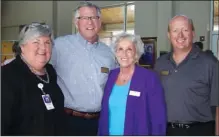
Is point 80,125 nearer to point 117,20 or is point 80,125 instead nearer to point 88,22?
point 88,22

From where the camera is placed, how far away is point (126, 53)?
2.22 metres

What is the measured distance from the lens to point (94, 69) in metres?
2.54

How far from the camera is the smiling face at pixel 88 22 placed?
2.53 metres

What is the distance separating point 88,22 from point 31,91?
98cm

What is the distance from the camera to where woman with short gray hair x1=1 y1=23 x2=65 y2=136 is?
66.4 inches

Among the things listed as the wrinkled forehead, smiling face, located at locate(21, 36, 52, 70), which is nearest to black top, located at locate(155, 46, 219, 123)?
the wrinkled forehead

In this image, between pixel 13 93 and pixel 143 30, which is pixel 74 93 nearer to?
pixel 13 93

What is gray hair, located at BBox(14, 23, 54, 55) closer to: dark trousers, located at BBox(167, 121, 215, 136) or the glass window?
dark trousers, located at BBox(167, 121, 215, 136)

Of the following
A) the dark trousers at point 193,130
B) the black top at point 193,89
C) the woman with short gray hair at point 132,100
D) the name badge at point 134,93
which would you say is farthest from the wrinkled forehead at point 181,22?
the dark trousers at point 193,130

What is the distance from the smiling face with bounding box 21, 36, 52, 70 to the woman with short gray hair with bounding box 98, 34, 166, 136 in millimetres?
620

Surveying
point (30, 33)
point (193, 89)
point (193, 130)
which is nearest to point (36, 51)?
point (30, 33)

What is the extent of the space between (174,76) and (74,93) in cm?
89

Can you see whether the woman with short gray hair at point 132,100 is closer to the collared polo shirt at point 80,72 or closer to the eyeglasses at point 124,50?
the eyeglasses at point 124,50

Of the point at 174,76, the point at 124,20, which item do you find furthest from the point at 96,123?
the point at 124,20
